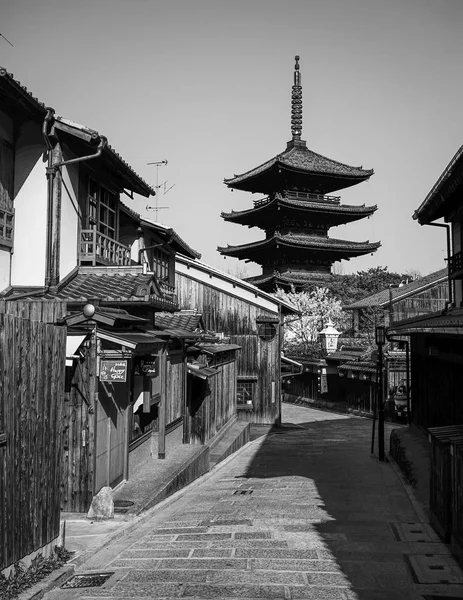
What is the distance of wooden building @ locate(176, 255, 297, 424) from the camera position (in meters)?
30.4

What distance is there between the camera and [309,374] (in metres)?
43.6

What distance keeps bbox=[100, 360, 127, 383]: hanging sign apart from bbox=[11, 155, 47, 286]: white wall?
132 inches

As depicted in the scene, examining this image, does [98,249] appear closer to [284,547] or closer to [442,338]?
[442,338]

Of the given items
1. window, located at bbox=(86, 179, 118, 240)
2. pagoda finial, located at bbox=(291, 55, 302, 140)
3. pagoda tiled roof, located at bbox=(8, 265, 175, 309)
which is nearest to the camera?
pagoda tiled roof, located at bbox=(8, 265, 175, 309)

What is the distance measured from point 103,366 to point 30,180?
4919 mm

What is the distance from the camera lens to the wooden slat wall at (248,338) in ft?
101

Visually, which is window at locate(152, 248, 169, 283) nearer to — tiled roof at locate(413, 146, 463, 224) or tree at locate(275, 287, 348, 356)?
tiled roof at locate(413, 146, 463, 224)

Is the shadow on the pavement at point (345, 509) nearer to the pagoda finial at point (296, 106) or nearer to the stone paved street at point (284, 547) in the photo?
the stone paved street at point (284, 547)

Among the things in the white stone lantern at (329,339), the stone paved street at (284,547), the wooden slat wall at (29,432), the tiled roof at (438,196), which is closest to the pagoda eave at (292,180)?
the white stone lantern at (329,339)

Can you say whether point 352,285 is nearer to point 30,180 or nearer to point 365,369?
point 365,369

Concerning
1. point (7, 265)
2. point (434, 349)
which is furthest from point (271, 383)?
point (7, 265)

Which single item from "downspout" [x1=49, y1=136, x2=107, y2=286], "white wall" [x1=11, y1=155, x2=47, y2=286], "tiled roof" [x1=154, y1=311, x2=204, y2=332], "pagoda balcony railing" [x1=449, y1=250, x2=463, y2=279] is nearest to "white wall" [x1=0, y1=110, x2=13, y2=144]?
"white wall" [x1=11, y1=155, x2=47, y2=286]

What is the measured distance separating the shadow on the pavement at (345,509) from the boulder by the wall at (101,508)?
2.94 metres

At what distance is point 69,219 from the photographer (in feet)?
45.4
